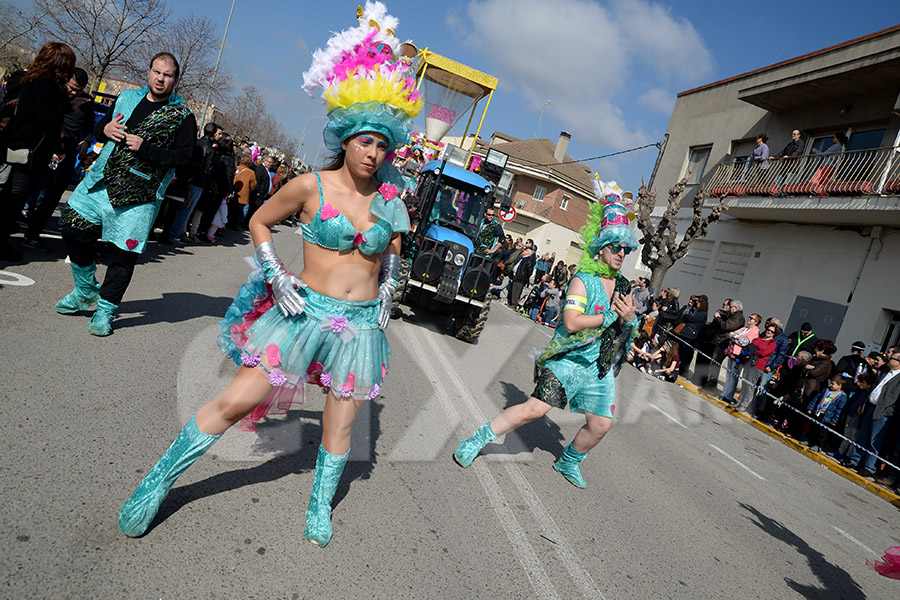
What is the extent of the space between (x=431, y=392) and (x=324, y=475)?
3.31m

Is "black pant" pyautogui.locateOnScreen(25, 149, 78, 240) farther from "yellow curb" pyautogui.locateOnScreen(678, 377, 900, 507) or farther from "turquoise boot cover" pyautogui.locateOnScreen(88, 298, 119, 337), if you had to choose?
"yellow curb" pyautogui.locateOnScreen(678, 377, 900, 507)

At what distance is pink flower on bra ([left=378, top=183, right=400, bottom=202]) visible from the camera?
119 inches

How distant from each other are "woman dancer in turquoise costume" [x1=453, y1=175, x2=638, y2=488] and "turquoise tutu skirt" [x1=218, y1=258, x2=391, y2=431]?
1826 millimetres

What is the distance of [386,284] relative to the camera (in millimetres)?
3104

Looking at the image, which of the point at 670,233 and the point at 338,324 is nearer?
the point at 338,324

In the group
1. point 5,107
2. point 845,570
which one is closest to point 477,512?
point 845,570

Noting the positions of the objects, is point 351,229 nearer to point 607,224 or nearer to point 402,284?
point 607,224

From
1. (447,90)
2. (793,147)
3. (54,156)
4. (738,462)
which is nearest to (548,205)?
(793,147)

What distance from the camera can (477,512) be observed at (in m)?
3.81

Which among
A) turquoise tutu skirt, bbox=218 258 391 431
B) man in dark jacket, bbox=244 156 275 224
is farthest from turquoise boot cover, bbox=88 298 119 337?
man in dark jacket, bbox=244 156 275 224

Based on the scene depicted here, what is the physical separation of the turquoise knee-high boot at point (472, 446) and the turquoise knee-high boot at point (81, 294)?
337 cm

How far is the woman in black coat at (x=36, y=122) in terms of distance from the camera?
5.57 metres

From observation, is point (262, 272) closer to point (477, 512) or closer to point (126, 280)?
point (477, 512)

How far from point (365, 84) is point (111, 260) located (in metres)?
3.12
